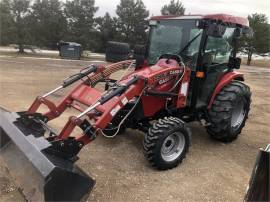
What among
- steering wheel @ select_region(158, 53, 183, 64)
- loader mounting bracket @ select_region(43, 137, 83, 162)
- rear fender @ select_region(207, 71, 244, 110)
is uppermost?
steering wheel @ select_region(158, 53, 183, 64)

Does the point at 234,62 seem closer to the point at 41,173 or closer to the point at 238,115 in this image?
the point at 238,115

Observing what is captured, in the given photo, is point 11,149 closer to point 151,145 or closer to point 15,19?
point 151,145

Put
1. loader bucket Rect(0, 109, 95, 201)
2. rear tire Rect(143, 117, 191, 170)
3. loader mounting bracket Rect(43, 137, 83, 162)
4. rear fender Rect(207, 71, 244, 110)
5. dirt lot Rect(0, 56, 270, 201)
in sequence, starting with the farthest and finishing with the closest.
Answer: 1. rear fender Rect(207, 71, 244, 110)
2. rear tire Rect(143, 117, 191, 170)
3. dirt lot Rect(0, 56, 270, 201)
4. loader mounting bracket Rect(43, 137, 83, 162)
5. loader bucket Rect(0, 109, 95, 201)

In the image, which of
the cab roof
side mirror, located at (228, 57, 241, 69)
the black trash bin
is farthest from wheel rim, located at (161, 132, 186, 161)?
the black trash bin

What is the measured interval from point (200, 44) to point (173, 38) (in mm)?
512

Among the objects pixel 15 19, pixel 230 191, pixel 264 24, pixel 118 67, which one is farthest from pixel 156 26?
pixel 264 24

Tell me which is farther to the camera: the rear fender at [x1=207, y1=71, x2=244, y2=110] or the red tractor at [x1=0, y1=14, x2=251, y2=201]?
the rear fender at [x1=207, y1=71, x2=244, y2=110]

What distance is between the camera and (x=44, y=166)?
357 centimetres

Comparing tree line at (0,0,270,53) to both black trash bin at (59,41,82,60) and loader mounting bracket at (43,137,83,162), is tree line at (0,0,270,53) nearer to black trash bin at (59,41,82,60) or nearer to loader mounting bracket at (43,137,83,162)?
black trash bin at (59,41,82,60)

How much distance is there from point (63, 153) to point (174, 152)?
5.97 feet

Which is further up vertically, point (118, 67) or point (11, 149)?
point (118, 67)

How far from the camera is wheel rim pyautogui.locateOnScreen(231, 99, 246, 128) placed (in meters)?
6.44

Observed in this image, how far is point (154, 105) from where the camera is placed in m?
5.46

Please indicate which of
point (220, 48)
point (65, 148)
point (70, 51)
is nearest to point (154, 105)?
point (220, 48)
